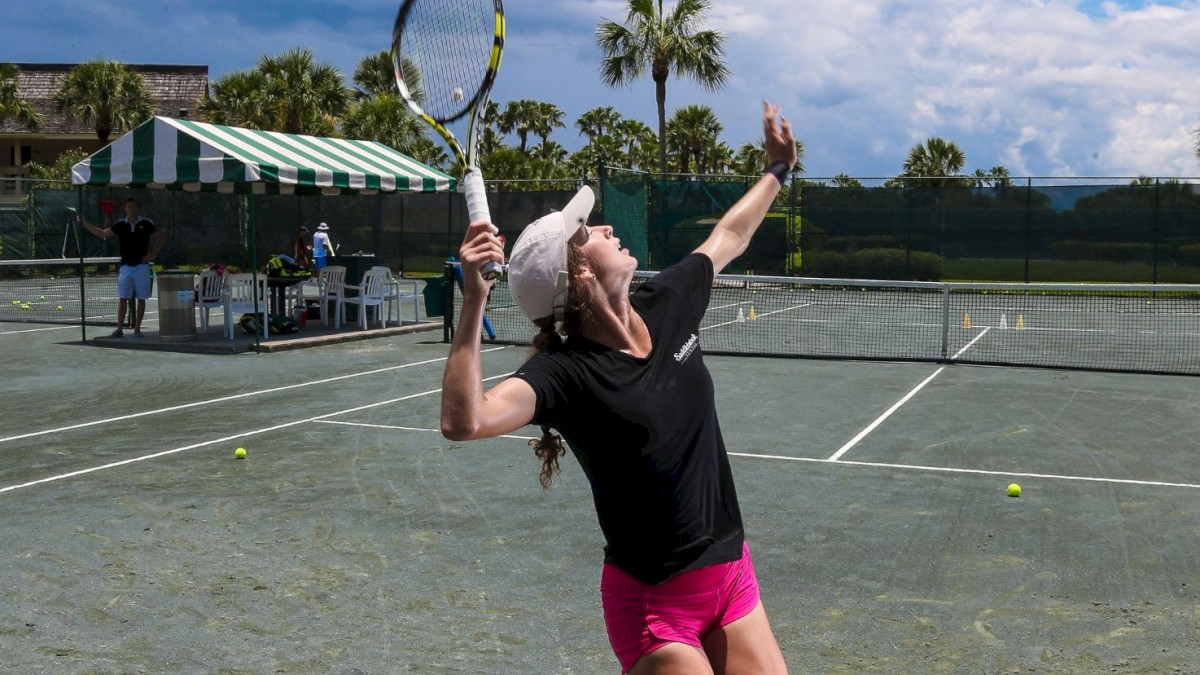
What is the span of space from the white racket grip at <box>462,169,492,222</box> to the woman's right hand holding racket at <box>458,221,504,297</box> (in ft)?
0.39

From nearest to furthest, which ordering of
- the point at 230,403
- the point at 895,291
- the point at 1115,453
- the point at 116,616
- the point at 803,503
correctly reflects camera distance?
the point at 116,616
the point at 803,503
the point at 1115,453
the point at 230,403
the point at 895,291

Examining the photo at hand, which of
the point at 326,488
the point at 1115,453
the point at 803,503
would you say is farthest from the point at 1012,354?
the point at 326,488

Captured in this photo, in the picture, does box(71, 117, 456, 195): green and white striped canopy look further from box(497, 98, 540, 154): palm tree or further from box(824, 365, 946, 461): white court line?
box(497, 98, 540, 154): palm tree

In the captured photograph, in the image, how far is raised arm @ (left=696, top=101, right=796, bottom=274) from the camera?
356cm

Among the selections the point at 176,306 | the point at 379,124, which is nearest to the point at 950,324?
the point at 176,306

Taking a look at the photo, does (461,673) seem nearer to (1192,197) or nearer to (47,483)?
(47,483)

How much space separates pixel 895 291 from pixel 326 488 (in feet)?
62.3

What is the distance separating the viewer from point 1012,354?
1509cm

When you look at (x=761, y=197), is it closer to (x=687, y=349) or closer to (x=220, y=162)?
(x=687, y=349)

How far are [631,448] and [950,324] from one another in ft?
57.1

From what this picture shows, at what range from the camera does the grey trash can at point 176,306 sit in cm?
1606

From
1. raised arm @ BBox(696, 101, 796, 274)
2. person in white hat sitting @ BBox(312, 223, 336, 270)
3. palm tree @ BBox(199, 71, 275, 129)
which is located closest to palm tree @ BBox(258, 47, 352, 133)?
palm tree @ BBox(199, 71, 275, 129)

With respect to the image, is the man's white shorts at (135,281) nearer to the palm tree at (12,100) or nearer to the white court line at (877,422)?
the white court line at (877,422)

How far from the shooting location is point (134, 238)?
1636 centimetres
